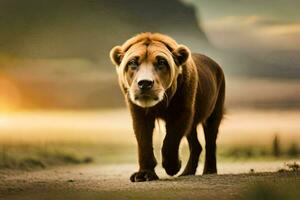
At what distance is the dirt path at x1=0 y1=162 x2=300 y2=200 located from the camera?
140 inches

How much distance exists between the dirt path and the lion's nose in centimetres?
40

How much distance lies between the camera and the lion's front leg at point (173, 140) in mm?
3922

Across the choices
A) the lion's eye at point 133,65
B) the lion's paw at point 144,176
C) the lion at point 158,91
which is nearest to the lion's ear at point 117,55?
the lion at point 158,91

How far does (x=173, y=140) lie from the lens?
394cm

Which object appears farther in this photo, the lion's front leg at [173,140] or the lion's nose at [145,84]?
the lion's front leg at [173,140]

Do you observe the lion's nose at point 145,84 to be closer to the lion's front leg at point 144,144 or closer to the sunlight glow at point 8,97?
the lion's front leg at point 144,144

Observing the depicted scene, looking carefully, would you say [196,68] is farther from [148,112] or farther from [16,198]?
[16,198]

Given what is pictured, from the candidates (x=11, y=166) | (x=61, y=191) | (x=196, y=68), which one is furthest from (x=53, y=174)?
(x=196, y=68)

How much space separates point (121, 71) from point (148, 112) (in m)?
0.22

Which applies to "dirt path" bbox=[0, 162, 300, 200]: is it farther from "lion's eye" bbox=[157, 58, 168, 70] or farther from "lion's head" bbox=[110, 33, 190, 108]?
"lion's eye" bbox=[157, 58, 168, 70]

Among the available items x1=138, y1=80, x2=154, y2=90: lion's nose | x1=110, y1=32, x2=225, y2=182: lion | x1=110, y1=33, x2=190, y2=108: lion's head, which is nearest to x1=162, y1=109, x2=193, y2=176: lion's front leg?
x1=110, y1=32, x2=225, y2=182: lion

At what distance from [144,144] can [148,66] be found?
368 millimetres

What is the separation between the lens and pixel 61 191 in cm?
386

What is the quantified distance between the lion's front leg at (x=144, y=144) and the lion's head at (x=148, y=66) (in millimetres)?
137
